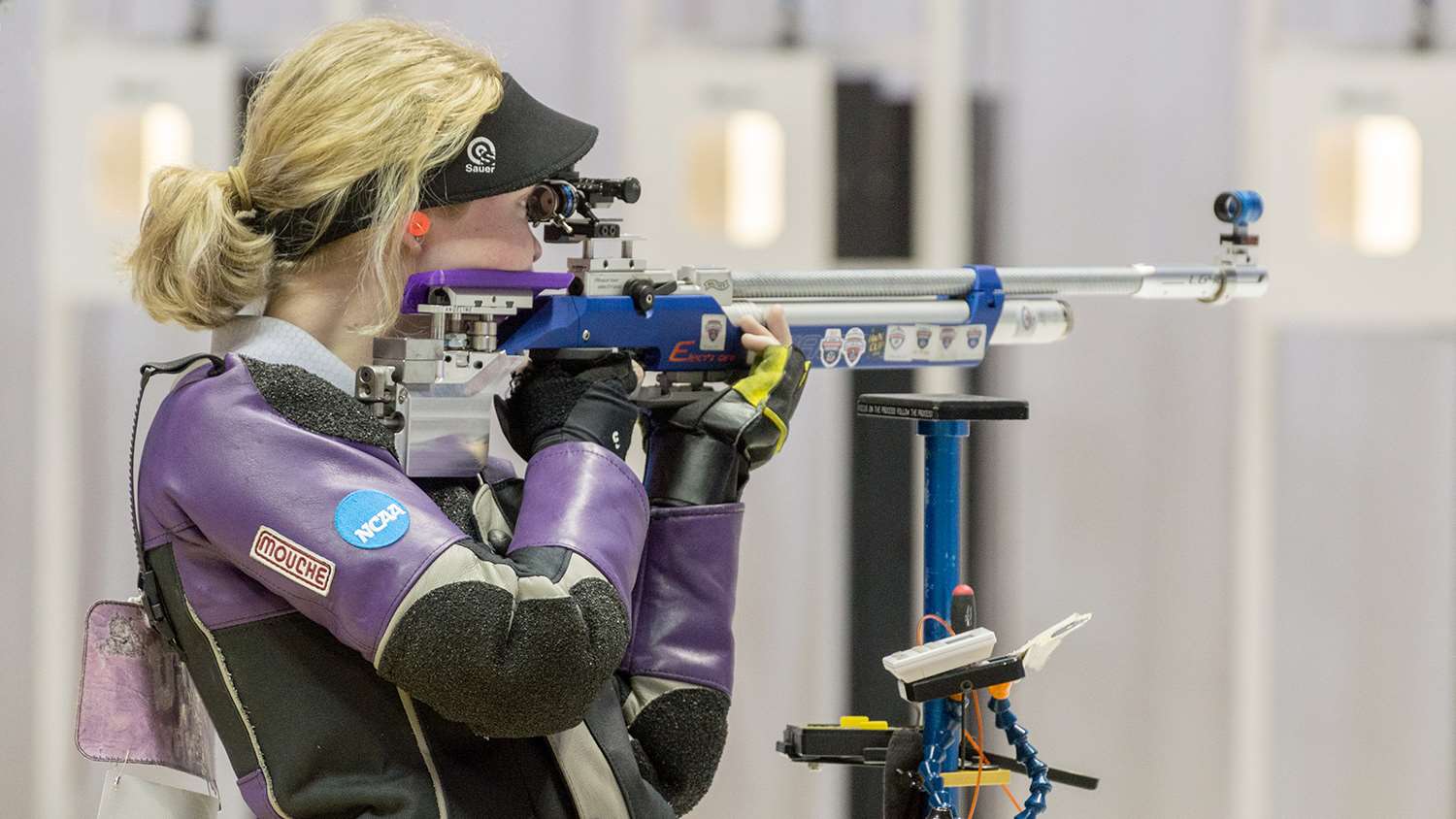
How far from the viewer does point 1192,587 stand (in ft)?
8.71

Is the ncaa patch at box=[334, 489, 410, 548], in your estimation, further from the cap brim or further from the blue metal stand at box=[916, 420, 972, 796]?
the blue metal stand at box=[916, 420, 972, 796]

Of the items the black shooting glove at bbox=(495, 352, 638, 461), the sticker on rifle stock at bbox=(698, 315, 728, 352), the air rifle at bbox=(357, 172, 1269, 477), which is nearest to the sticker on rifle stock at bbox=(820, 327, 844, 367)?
the air rifle at bbox=(357, 172, 1269, 477)

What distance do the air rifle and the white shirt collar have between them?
0.02 metres

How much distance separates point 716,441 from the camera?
4.15 feet

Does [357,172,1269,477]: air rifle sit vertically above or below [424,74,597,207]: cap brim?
below

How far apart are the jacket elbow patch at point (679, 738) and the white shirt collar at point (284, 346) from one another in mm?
336

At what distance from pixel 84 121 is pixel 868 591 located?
1.40m

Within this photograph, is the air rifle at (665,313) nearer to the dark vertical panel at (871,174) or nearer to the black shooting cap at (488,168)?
the black shooting cap at (488,168)

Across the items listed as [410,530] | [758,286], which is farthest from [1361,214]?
[410,530]

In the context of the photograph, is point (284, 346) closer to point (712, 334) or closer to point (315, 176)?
point (315, 176)

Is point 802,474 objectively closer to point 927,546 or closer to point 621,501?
point 927,546

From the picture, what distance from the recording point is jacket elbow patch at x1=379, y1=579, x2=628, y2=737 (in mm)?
1039

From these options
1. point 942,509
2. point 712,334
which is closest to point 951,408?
point 942,509

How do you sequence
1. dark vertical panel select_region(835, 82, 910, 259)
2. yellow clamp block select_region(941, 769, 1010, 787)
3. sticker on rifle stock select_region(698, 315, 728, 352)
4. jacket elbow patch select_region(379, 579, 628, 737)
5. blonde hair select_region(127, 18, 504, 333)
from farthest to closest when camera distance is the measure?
dark vertical panel select_region(835, 82, 910, 259)
sticker on rifle stock select_region(698, 315, 728, 352)
yellow clamp block select_region(941, 769, 1010, 787)
blonde hair select_region(127, 18, 504, 333)
jacket elbow patch select_region(379, 579, 628, 737)
